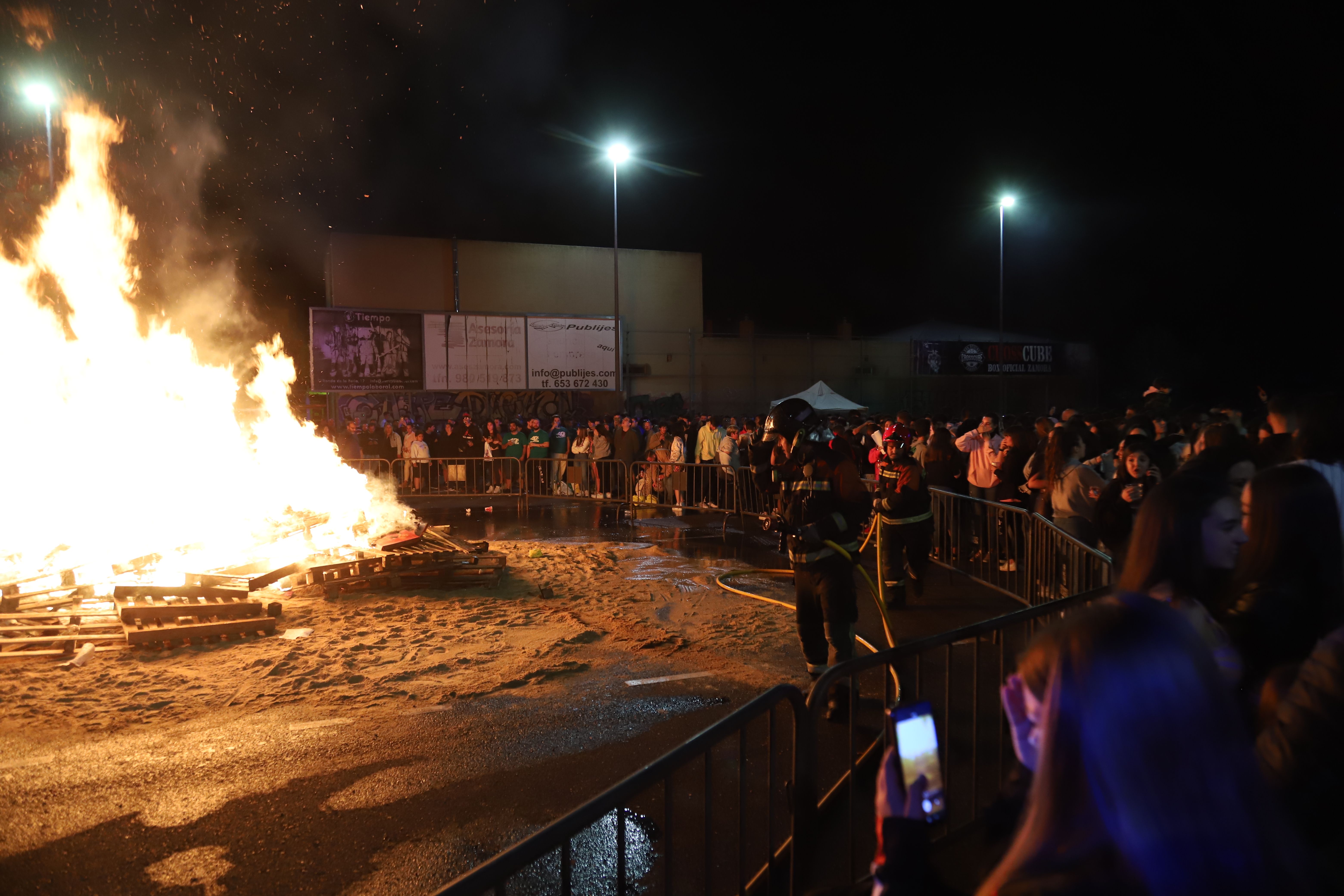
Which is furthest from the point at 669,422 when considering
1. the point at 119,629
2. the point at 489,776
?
the point at 489,776

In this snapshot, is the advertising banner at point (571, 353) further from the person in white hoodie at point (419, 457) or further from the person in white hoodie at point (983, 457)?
the person in white hoodie at point (983, 457)

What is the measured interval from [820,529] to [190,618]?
633 cm

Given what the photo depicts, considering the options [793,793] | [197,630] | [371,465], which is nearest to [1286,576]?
[793,793]

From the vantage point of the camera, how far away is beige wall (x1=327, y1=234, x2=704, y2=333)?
28.0m

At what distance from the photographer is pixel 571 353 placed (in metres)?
27.0

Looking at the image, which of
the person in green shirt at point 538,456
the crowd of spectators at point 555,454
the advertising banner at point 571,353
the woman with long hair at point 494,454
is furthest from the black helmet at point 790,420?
the advertising banner at point 571,353

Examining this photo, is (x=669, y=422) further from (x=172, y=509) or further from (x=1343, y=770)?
(x=1343, y=770)

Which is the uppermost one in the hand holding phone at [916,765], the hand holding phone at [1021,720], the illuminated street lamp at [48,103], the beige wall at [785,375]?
the illuminated street lamp at [48,103]

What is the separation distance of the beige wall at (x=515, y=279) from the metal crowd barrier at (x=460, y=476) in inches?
372

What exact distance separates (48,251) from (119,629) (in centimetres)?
781

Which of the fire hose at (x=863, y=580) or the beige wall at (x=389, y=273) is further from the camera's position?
the beige wall at (x=389, y=273)

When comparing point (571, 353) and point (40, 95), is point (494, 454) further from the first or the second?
point (40, 95)

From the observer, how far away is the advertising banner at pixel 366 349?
945 inches

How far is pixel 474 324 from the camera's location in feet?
84.8
